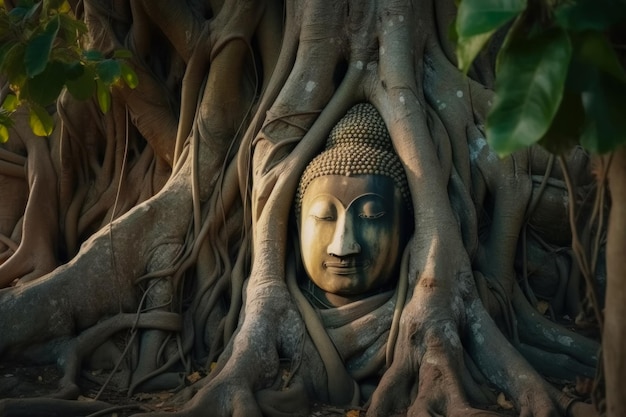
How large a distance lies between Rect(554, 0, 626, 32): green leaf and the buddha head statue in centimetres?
274

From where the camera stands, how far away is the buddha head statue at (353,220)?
16.1 feet

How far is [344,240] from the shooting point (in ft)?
16.0

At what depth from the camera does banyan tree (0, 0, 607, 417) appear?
456 centimetres

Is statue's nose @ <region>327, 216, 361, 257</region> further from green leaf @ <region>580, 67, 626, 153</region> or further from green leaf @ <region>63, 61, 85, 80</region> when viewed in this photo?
green leaf @ <region>580, 67, 626, 153</region>

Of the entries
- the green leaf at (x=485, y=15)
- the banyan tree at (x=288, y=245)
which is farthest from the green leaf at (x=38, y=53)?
the green leaf at (x=485, y=15)

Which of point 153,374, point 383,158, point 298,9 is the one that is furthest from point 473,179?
point 153,374

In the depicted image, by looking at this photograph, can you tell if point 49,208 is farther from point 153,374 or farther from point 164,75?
point 153,374

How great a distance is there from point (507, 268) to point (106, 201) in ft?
A: 9.38

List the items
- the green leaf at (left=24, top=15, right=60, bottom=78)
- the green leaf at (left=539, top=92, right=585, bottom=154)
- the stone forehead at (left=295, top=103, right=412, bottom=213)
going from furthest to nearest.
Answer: the stone forehead at (left=295, top=103, right=412, bottom=213) → the green leaf at (left=24, top=15, right=60, bottom=78) → the green leaf at (left=539, top=92, right=585, bottom=154)

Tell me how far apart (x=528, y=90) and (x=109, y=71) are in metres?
2.43

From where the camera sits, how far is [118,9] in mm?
6176

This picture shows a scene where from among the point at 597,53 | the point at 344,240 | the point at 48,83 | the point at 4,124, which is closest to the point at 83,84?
the point at 48,83

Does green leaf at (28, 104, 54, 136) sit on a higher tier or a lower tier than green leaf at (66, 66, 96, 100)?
lower

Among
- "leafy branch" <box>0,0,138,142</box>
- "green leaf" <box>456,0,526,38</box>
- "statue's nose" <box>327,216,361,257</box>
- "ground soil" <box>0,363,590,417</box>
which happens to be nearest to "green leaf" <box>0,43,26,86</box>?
"leafy branch" <box>0,0,138,142</box>
